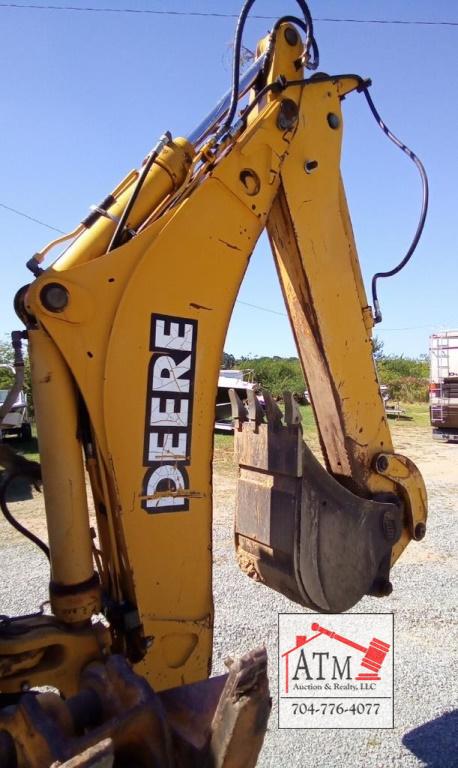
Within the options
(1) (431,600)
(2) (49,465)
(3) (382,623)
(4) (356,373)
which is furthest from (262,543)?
(1) (431,600)

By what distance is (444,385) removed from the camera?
44.6 feet

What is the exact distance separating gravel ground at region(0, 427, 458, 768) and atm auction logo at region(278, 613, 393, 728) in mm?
70

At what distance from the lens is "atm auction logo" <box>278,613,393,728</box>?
9.82 feet

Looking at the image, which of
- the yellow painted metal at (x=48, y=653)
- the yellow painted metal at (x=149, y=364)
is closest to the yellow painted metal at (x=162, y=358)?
the yellow painted metal at (x=149, y=364)

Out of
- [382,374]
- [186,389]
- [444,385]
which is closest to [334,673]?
[186,389]

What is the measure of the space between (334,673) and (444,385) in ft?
37.1

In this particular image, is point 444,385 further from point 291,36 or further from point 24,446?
point 291,36

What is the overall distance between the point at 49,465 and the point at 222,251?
3.26ft

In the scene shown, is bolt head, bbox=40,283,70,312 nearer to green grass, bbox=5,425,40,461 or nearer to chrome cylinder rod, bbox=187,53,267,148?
chrome cylinder rod, bbox=187,53,267,148

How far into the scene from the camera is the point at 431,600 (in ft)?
14.4

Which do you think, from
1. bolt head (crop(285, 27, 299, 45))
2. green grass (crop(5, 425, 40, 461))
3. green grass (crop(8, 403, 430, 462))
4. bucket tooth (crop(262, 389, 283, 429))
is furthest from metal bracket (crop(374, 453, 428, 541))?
green grass (crop(5, 425, 40, 461))

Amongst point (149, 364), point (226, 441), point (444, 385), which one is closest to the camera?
point (149, 364)

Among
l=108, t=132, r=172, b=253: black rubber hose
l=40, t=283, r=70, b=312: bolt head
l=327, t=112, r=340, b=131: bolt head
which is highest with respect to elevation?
l=327, t=112, r=340, b=131: bolt head

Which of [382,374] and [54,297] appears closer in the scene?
[54,297]
